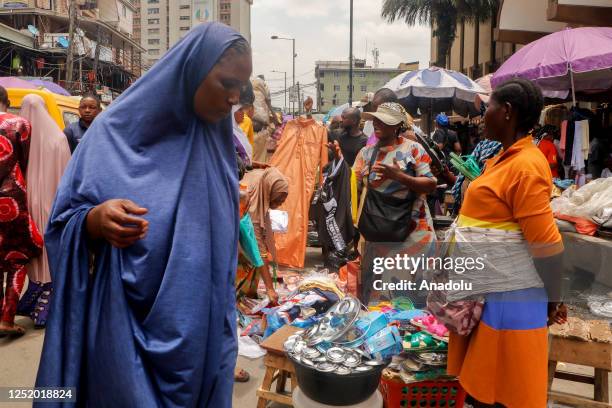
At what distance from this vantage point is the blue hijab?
1.31m

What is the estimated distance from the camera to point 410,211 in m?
3.67

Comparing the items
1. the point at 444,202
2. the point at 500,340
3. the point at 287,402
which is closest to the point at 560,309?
the point at 500,340

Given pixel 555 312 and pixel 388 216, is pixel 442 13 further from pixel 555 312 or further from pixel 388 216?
pixel 555 312

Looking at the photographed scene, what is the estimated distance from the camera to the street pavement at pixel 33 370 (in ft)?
9.84

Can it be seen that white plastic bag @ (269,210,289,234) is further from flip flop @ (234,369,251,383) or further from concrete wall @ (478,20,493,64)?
concrete wall @ (478,20,493,64)

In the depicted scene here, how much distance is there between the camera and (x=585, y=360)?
8.71 feet

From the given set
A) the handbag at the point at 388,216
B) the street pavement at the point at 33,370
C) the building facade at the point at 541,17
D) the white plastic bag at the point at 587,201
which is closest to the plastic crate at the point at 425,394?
the street pavement at the point at 33,370

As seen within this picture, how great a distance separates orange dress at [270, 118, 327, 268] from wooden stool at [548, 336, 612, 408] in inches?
134

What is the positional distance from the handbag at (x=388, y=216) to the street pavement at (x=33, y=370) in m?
1.27

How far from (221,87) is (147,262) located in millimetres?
529

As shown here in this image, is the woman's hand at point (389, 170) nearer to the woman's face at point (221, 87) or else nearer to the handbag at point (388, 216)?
the handbag at point (388, 216)

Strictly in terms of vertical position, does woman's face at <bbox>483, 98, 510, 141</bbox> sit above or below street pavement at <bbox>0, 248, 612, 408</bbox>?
above

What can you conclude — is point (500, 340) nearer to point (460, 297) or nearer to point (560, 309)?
point (460, 297)

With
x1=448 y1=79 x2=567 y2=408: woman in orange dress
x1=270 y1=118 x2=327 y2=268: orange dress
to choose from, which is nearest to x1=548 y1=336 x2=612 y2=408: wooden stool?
x1=448 y1=79 x2=567 y2=408: woman in orange dress
